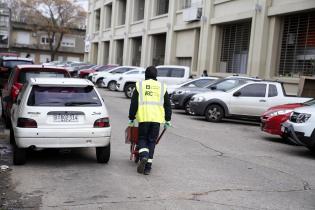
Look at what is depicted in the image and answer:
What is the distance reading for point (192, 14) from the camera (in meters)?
32.1

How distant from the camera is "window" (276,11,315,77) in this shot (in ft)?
75.4

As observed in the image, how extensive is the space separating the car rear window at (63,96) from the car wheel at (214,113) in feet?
28.8

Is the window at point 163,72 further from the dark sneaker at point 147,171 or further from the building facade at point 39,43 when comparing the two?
the building facade at point 39,43

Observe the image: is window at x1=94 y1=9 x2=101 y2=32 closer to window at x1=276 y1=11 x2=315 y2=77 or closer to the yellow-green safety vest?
window at x1=276 y1=11 x2=315 y2=77

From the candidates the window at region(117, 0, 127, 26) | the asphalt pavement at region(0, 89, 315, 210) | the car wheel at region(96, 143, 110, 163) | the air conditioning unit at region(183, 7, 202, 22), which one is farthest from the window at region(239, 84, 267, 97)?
the window at region(117, 0, 127, 26)

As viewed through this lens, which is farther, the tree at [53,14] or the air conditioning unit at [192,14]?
the tree at [53,14]

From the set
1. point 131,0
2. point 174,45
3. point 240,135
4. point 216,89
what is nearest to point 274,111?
point 240,135

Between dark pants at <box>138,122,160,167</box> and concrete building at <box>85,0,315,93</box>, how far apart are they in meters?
16.2

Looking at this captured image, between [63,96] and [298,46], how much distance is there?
18.1 meters

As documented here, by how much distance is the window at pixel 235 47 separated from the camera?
2797 centimetres

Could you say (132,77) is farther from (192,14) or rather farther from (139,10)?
(139,10)

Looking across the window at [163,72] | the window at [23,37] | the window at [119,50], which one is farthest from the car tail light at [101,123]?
the window at [23,37]

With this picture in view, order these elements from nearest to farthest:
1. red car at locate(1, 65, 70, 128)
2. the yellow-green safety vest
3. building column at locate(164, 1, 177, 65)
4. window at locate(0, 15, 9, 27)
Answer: the yellow-green safety vest
red car at locate(1, 65, 70, 128)
window at locate(0, 15, 9, 27)
building column at locate(164, 1, 177, 65)

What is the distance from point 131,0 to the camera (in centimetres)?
4669
